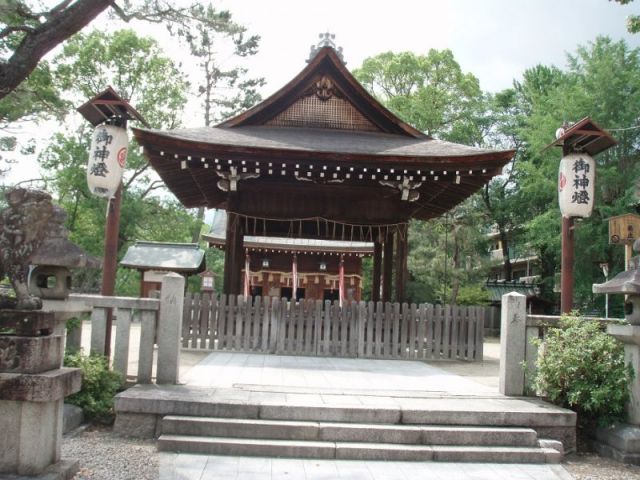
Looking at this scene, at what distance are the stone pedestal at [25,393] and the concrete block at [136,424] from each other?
1654 millimetres

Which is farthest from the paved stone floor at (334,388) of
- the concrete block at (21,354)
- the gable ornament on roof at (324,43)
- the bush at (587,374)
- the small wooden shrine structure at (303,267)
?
the small wooden shrine structure at (303,267)

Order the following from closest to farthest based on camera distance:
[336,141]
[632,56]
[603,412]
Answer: [603,412]
[336,141]
[632,56]

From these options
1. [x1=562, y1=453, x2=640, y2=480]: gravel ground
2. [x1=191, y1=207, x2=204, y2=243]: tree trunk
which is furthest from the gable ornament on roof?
[x1=191, y1=207, x2=204, y2=243]: tree trunk

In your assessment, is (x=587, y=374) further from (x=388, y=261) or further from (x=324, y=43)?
(x=324, y=43)

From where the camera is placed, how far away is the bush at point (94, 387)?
235 inches

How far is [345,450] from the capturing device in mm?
5293

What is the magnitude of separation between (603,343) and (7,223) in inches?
246

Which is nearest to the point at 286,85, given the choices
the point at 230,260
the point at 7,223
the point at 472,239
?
the point at 230,260

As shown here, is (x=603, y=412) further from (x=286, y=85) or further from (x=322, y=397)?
(x=286, y=85)

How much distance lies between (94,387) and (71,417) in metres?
0.51

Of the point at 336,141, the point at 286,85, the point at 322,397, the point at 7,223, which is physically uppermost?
the point at 286,85

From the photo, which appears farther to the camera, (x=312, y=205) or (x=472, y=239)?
(x=472, y=239)

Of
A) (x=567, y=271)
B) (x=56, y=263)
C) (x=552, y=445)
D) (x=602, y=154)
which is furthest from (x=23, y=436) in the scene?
(x=602, y=154)

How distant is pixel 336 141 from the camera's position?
12047 millimetres
